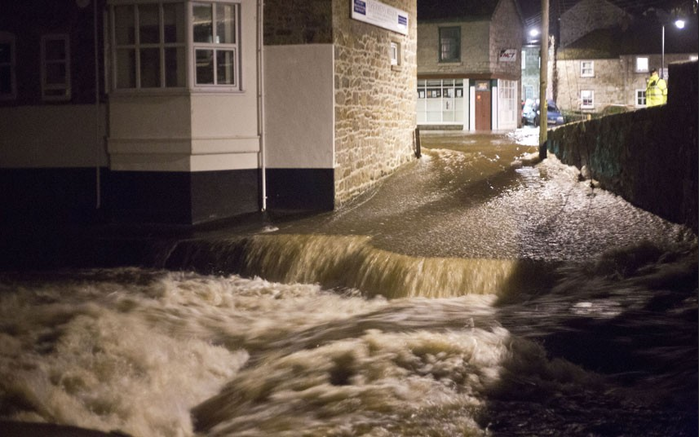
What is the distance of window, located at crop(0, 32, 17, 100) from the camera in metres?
14.8

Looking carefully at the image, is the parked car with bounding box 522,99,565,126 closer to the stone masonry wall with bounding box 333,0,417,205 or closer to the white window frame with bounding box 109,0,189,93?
the stone masonry wall with bounding box 333,0,417,205

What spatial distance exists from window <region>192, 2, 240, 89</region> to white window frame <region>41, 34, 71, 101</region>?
8.76ft

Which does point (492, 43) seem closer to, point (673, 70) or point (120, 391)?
point (673, 70)

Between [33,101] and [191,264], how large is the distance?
16.8 feet

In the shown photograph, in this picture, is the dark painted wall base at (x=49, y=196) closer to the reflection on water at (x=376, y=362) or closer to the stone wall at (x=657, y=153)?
the reflection on water at (x=376, y=362)

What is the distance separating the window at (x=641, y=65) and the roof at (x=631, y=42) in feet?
1.72

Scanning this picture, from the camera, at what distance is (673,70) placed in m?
10.9

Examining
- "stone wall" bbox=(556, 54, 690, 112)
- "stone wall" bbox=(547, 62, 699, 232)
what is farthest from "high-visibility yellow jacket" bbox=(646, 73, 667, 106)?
"stone wall" bbox=(556, 54, 690, 112)

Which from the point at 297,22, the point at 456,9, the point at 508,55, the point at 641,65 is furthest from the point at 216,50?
the point at 641,65

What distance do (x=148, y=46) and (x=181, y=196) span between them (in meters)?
2.56

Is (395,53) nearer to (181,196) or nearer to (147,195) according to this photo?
(181,196)

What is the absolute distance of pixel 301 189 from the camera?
14.4 metres

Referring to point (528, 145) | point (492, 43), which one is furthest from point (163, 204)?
point (492, 43)

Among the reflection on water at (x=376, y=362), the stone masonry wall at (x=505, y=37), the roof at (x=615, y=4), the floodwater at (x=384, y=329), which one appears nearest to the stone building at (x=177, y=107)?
the floodwater at (x=384, y=329)
